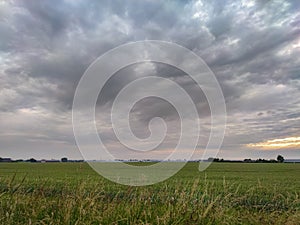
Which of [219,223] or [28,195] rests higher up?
[28,195]

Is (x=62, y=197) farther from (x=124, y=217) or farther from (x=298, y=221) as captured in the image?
(x=298, y=221)

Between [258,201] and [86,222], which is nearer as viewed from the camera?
[86,222]

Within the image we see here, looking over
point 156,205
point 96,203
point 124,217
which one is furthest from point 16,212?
point 156,205

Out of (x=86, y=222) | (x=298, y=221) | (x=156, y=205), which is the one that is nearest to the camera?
(x=86, y=222)

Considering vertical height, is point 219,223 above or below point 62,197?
below

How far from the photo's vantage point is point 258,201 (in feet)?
50.9

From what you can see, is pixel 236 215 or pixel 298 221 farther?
pixel 236 215

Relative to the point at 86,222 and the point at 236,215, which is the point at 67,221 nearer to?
the point at 86,222

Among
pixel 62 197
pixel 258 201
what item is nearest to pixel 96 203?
pixel 62 197

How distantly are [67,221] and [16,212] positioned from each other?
130 cm

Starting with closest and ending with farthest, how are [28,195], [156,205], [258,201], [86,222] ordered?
[86,222], [156,205], [28,195], [258,201]

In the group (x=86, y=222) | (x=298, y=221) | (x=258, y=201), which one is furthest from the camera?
(x=258, y=201)

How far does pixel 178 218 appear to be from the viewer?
6.56 metres

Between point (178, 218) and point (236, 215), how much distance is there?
1.93m
